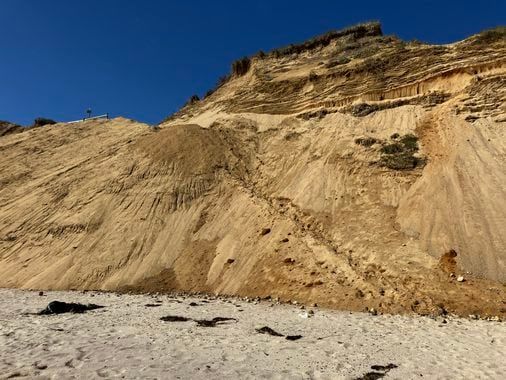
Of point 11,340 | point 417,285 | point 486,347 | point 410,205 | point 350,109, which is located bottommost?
point 11,340

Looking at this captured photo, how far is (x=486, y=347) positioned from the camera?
391 inches

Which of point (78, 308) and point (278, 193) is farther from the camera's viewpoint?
point (278, 193)

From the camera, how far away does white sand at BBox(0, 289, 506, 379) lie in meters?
7.85

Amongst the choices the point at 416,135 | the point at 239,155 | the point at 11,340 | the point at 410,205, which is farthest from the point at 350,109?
the point at 11,340

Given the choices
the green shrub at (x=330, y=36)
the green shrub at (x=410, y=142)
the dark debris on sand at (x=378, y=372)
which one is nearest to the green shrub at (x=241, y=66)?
the green shrub at (x=330, y=36)

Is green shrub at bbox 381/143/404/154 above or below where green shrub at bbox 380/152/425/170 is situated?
above

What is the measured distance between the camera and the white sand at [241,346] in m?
7.85

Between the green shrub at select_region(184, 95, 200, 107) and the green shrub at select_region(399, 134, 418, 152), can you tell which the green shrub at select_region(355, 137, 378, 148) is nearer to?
the green shrub at select_region(399, 134, 418, 152)

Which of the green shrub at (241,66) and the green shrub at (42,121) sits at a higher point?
the green shrub at (241,66)

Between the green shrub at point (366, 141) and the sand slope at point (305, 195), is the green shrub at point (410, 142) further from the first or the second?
the green shrub at point (366, 141)

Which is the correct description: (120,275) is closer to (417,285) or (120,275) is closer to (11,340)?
(11,340)

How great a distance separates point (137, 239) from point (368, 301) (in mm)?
10757

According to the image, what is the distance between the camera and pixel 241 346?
31.8 ft

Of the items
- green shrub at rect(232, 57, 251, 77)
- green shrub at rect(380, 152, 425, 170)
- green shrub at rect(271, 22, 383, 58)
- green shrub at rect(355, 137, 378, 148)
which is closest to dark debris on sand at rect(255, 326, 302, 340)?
green shrub at rect(380, 152, 425, 170)
